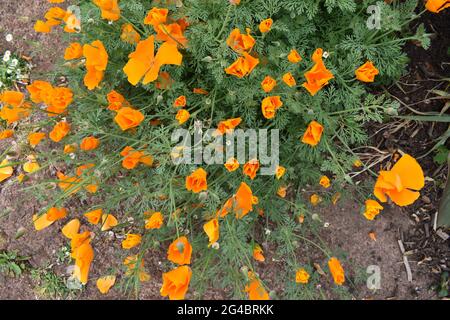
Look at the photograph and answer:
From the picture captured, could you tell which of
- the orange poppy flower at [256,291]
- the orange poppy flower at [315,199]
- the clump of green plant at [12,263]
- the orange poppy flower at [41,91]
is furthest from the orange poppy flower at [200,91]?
the clump of green plant at [12,263]

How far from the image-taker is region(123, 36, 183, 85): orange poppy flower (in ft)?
5.90

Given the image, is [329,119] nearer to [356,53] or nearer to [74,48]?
[356,53]

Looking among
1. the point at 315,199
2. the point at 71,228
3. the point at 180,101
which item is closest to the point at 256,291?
the point at 315,199

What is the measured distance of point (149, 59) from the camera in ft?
6.05

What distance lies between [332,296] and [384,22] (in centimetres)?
→ 145

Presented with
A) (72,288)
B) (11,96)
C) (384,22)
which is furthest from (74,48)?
(72,288)

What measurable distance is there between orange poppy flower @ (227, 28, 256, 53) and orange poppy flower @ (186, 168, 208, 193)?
495 mm

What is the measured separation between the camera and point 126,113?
1.74 m

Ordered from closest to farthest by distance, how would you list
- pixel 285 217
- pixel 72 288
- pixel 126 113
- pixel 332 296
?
pixel 126 113, pixel 285 217, pixel 332 296, pixel 72 288

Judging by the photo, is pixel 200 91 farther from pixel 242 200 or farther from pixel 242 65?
pixel 242 200

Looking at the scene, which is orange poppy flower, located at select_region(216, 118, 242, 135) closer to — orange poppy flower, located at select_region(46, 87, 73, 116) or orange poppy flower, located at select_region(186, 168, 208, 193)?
orange poppy flower, located at select_region(186, 168, 208, 193)

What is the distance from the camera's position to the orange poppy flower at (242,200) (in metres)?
1.75

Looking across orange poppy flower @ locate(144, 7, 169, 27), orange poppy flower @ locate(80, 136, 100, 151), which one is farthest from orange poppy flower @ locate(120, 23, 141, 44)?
orange poppy flower @ locate(80, 136, 100, 151)

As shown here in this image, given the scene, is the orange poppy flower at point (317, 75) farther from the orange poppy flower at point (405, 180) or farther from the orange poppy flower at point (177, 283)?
the orange poppy flower at point (177, 283)
